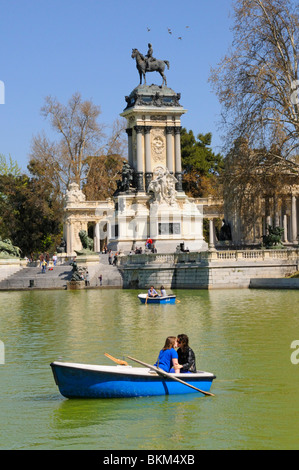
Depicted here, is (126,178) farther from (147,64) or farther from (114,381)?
(114,381)

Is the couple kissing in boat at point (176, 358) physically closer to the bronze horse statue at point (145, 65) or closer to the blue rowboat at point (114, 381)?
the blue rowboat at point (114, 381)

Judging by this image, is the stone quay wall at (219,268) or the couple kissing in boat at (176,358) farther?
the stone quay wall at (219,268)

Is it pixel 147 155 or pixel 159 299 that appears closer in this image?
pixel 159 299

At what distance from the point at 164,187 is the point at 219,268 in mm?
21811

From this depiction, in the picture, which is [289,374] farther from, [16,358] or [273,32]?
[273,32]

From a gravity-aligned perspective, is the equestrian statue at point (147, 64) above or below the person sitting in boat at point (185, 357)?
above

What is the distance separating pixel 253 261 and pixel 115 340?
22702mm

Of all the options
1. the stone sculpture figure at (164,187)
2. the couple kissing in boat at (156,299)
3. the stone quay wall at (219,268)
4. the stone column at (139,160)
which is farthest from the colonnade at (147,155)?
the couple kissing in boat at (156,299)

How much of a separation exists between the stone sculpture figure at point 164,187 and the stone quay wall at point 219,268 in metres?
16.4

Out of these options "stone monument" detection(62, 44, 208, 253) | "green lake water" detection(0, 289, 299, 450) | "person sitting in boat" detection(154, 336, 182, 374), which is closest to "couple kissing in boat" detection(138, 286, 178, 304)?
"green lake water" detection(0, 289, 299, 450)

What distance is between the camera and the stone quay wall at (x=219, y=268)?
146 feet

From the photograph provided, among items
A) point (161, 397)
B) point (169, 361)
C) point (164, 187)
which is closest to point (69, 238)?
point (164, 187)

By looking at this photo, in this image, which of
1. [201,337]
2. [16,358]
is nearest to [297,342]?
[201,337]

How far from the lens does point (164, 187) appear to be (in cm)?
6556
